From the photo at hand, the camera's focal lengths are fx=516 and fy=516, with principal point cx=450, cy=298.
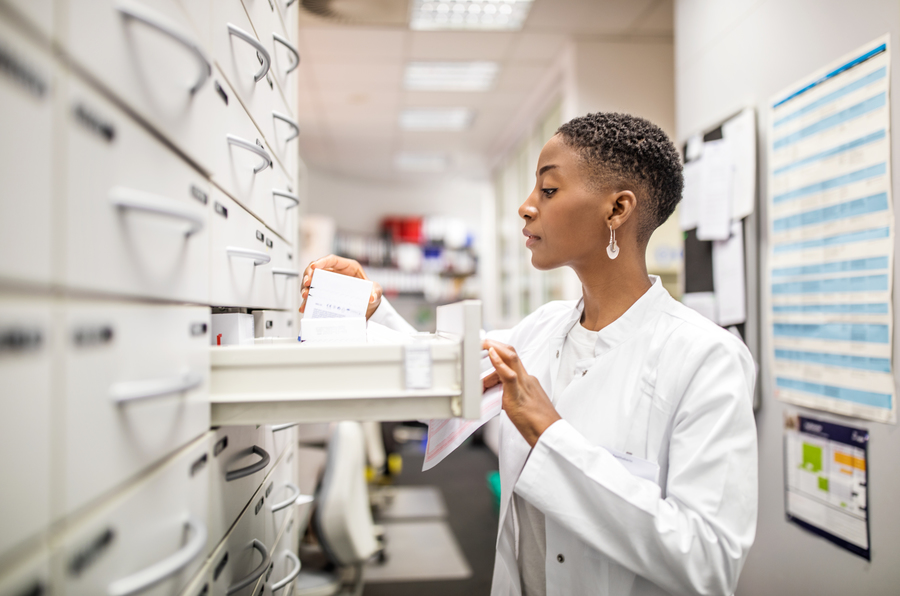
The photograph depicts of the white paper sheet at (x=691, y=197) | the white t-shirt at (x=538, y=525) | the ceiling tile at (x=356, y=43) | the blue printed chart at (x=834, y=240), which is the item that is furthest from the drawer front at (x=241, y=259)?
the ceiling tile at (x=356, y=43)

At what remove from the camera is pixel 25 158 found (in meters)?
0.34

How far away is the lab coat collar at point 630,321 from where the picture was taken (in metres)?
1.00

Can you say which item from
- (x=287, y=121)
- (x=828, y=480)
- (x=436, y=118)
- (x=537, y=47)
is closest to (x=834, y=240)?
(x=828, y=480)

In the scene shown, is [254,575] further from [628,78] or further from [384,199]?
[384,199]

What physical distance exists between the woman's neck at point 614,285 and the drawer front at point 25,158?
0.89 m

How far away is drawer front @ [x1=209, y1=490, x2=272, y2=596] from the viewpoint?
65cm

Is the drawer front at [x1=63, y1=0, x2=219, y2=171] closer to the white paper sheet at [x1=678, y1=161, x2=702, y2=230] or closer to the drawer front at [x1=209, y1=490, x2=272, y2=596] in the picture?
the drawer front at [x1=209, y1=490, x2=272, y2=596]

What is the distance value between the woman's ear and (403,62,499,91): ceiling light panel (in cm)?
273

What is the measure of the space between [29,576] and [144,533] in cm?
15

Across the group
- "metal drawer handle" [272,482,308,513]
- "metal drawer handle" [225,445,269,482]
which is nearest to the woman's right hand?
"metal drawer handle" [225,445,269,482]

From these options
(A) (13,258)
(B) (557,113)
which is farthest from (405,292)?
(A) (13,258)

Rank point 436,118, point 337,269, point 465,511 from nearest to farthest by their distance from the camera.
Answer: point 337,269
point 465,511
point 436,118

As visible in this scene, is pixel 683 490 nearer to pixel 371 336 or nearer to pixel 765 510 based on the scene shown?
pixel 371 336

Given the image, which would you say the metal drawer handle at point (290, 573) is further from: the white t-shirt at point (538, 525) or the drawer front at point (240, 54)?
the drawer front at point (240, 54)
